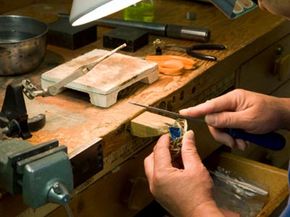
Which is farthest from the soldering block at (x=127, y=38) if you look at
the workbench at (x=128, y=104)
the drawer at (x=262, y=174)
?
the drawer at (x=262, y=174)

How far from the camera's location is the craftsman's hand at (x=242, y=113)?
3.88ft

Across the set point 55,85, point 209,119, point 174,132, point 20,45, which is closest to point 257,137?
point 209,119

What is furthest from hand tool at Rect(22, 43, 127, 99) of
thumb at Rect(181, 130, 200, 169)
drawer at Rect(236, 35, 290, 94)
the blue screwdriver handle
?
drawer at Rect(236, 35, 290, 94)

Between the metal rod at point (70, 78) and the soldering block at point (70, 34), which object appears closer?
the metal rod at point (70, 78)

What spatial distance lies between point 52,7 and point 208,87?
2.16 ft

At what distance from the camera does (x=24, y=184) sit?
34.2 inches

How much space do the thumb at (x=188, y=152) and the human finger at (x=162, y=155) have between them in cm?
3

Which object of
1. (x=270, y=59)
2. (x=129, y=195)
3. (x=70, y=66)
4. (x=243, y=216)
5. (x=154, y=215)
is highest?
(x=70, y=66)

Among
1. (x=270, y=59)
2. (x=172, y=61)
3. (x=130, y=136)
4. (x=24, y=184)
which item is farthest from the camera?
(x=270, y=59)

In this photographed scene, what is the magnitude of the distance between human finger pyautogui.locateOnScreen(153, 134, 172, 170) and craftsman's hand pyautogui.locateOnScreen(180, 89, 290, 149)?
0.12 meters

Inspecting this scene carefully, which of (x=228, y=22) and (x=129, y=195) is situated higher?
(x=228, y=22)

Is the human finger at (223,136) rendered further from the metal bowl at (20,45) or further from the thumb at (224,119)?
the metal bowl at (20,45)

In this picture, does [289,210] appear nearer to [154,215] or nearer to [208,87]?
[208,87]

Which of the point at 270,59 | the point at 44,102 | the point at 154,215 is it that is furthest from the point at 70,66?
the point at 270,59
